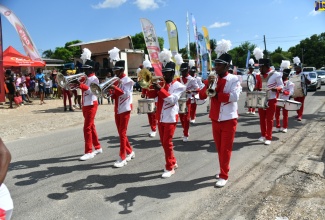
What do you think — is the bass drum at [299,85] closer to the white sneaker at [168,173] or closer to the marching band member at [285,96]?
the marching band member at [285,96]

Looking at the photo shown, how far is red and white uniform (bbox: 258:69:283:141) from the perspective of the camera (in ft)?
25.0

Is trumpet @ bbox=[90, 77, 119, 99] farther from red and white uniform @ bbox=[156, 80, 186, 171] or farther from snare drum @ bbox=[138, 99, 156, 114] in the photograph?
snare drum @ bbox=[138, 99, 156, 114]

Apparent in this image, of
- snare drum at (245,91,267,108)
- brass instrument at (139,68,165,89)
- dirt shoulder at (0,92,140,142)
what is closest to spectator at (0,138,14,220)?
brass instrument at (139,68,165,89)

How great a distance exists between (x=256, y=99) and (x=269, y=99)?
1.18 feet

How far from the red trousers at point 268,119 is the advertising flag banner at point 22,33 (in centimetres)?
1247

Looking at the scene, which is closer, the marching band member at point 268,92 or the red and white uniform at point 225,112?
the red and white uniform at point 225,112

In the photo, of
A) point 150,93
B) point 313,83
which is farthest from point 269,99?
point 313,83

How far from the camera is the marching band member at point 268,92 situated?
761 centimetres

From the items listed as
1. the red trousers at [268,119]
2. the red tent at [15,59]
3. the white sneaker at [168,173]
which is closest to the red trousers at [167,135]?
the white sneaker at [168,173]

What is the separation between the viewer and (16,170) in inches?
239

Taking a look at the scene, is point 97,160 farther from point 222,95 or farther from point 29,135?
point 29,135

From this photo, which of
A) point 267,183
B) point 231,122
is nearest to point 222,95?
point 231,122

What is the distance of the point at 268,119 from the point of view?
25.2ft

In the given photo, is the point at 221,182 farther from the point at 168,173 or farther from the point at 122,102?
the point at 122,102
